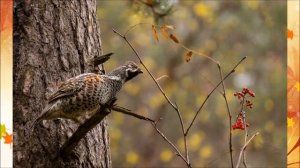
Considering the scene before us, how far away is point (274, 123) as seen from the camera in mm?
8578

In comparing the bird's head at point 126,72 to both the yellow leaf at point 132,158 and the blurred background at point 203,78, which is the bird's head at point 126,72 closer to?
the blurred background at point 203,78

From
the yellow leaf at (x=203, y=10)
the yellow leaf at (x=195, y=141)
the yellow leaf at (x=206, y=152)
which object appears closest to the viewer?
the yellow leaf at (x=203, y=10)

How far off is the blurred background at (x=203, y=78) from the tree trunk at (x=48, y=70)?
4.51 meters

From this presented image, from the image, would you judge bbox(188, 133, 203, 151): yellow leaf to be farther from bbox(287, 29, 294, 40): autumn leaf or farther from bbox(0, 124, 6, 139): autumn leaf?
bbox(0, 124, 6, 139): autumn leaf

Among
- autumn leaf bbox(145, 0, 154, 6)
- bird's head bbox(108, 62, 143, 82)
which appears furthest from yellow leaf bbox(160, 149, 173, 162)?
bird's head bbox(108, 62, 143, 82)

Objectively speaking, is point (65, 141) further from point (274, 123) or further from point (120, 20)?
point (274, 123)

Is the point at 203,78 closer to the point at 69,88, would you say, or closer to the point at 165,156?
the point at 165,156

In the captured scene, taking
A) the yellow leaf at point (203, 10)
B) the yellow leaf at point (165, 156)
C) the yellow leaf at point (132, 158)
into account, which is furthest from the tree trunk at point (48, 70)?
the yellow leaf at point (203, 10)

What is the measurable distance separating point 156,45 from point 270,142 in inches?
71.1

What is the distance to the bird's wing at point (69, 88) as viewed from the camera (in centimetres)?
277

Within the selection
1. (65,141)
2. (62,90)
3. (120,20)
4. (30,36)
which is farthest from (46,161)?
(120,20)

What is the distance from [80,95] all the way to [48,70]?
242 mm

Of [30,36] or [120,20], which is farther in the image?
[120,20]

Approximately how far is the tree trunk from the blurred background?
4.51m
